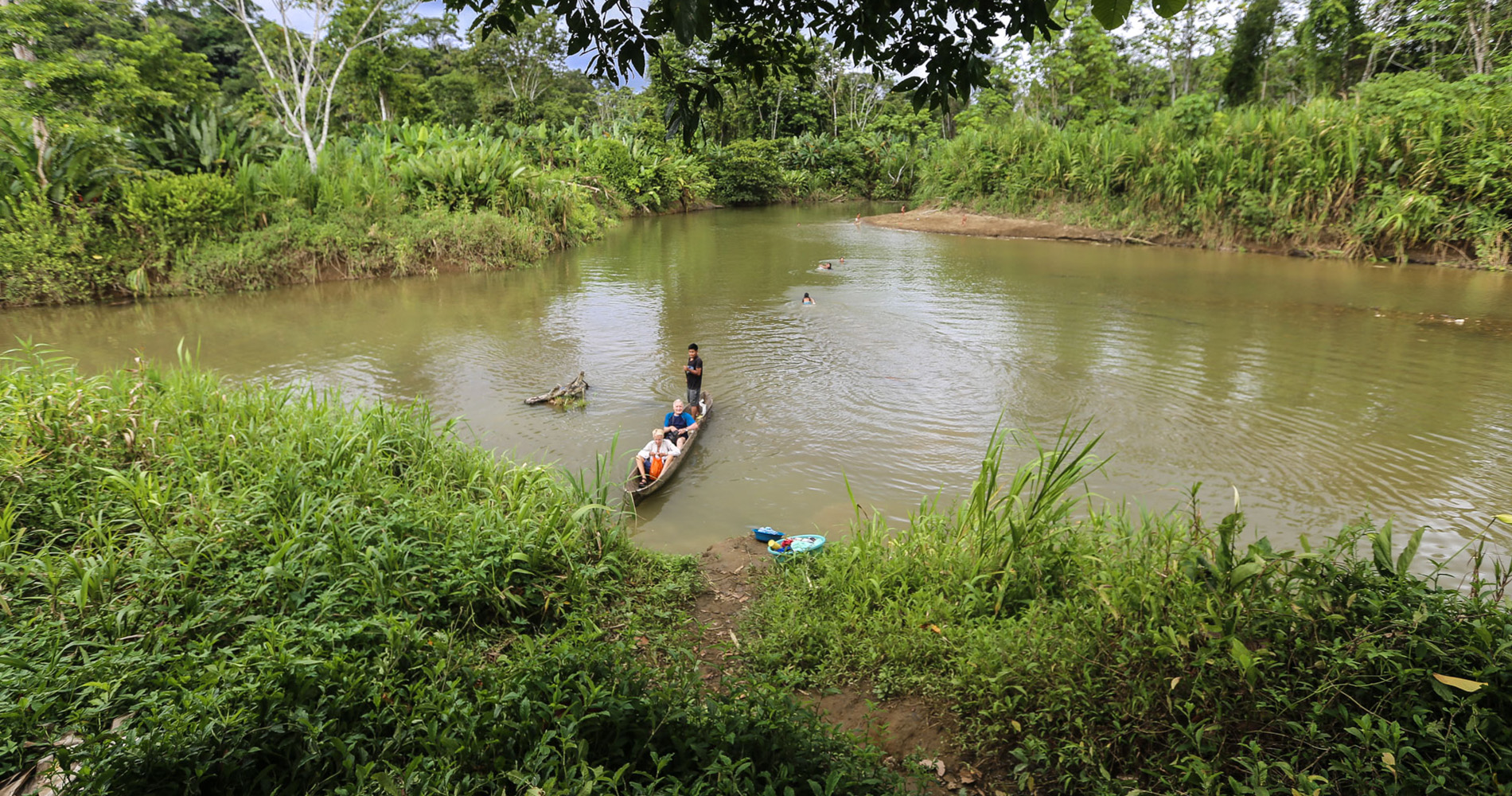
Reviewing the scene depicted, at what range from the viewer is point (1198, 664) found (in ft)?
9.20

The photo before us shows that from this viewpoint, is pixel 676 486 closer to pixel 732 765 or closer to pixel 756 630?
pixel 756 630

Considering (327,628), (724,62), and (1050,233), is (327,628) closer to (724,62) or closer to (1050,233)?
(724,62)

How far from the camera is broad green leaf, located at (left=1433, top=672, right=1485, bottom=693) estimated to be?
232cm

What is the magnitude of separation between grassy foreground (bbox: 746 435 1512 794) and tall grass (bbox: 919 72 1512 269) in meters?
18.3

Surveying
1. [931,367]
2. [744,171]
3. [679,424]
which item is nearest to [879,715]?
[679,424]

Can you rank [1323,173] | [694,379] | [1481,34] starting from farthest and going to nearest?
[1481,34] → [1323,173] → [694,379]

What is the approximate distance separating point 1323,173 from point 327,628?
21969 millimetres

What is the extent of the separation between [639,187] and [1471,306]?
25.9m

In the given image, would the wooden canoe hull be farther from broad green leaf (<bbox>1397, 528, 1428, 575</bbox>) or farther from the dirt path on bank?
broad green leaf (<bbox>1397, 528, 1428, 575</bbox>)

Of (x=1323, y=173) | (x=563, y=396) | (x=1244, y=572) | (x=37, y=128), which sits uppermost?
(x=1323, y=173)

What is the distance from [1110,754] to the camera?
2805mm

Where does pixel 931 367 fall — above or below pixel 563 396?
above

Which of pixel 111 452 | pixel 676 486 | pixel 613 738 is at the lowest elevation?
pixel 676 486

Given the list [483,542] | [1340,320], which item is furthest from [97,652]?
[1340,320]
